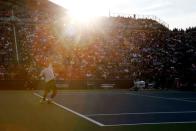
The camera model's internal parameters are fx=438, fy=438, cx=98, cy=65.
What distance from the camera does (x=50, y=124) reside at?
12.2m

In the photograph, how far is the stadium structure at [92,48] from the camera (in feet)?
130

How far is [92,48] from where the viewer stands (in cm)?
4566

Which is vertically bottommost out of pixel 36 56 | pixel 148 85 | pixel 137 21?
pixel 148 85

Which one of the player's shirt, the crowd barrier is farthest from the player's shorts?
the crowd barrier

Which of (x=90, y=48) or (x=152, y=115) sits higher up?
(x=90, y=48)

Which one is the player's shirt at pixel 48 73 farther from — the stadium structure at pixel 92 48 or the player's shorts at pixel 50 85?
the stadium structure at pixel 92 48

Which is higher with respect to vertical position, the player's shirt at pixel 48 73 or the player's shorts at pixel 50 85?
the player's shirt at pixel 48 73

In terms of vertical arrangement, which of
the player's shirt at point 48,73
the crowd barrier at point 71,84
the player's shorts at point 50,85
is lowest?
the crowd barrier at point 71,84

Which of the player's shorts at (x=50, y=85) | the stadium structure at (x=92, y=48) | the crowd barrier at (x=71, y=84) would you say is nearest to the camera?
the player's shorts at (x=50, y=85)

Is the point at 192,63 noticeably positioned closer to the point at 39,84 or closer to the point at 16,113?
the point at 39,84

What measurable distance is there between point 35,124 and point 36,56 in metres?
28.8

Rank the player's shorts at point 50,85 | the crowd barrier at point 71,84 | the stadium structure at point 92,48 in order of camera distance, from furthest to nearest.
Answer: the stadium structure at point 92,48, the crowd barrier at point 71,84, the player's shorts at point 50,85

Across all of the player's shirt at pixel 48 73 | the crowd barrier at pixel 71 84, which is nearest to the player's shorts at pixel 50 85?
the player's shirt at pixel 48 73

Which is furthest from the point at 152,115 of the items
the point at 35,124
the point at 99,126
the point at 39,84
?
the point at 39,84
